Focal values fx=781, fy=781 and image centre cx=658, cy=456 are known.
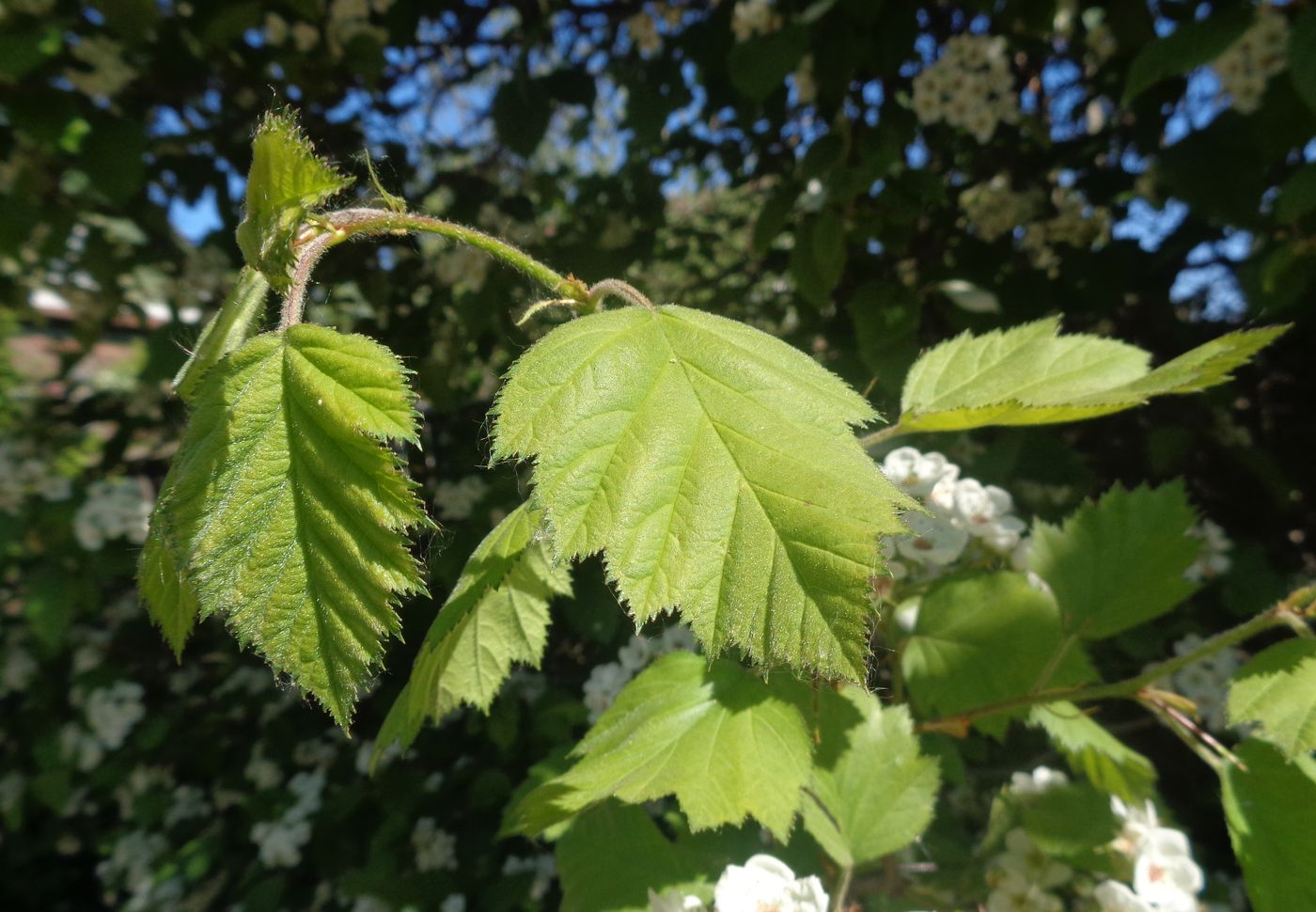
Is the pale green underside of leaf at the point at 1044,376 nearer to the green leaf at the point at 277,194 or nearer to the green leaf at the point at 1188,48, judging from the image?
the green leaf at the point at 277,194

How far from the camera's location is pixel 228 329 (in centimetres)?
52

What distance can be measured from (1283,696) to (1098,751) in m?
0.31

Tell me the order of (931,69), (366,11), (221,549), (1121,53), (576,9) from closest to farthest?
(221,549)
(1121,53)
(931,69)
(366,11)
(576,9)

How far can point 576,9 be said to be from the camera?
2.45 meters

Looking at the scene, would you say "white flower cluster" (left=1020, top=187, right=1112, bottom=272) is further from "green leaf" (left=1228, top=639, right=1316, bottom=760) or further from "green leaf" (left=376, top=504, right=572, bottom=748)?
"green leaf" (left=376, top=504, right=572, bottom=748)

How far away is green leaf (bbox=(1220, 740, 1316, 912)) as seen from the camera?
28.6 inches

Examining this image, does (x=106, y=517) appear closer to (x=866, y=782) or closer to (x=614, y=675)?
(x=614, y=675)

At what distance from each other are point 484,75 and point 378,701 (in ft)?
7.01

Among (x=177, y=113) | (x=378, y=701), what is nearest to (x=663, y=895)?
(x=378, y=701)

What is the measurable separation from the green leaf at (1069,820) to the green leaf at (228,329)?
102 centimetres

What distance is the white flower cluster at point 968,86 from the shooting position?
2.03 metres

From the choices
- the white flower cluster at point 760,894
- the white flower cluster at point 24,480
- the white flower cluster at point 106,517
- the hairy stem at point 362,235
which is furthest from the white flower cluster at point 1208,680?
the white flower cluster at point 24,480

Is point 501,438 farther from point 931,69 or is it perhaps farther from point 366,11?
point 366,11

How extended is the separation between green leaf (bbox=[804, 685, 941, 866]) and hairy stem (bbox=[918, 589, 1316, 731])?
68 millimetres
